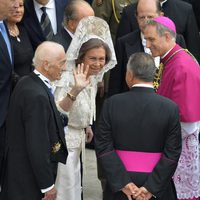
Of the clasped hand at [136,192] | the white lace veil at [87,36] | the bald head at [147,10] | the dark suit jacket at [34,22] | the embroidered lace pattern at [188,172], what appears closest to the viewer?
the clasped hand at [136,192]

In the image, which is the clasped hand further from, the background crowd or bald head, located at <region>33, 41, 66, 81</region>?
bald head, located at <region>33, 41, 66, 81</region>

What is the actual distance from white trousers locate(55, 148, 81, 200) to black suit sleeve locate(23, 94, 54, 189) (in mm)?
817

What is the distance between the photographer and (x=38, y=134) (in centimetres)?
419

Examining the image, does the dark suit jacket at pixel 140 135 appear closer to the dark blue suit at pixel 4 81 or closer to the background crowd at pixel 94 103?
the background crowd at pixel 94 103

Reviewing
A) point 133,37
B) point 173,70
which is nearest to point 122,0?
point 133,37

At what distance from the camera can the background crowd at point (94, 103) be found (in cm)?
426

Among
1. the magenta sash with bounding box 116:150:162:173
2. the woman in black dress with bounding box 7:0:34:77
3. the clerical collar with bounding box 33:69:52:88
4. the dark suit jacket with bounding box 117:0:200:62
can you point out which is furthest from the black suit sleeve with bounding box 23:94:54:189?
the dark suit jacket with bounding box 117:0:200:62

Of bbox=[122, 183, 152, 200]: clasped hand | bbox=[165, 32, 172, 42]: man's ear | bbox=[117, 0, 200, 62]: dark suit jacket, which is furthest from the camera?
bbox=[117, 0, 200, 62]: dark suit jacket

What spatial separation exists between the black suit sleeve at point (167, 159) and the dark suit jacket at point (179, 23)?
2018mm

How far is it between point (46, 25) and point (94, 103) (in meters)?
1.17

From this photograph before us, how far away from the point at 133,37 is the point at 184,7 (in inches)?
32.8

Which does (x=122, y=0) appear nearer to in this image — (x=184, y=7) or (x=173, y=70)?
(x=184, y=7)

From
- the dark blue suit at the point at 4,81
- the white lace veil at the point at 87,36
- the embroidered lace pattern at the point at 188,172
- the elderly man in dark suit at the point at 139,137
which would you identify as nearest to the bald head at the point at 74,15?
the white lace veil at the point at 87,36

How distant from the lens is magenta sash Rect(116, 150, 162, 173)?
4.31 m
